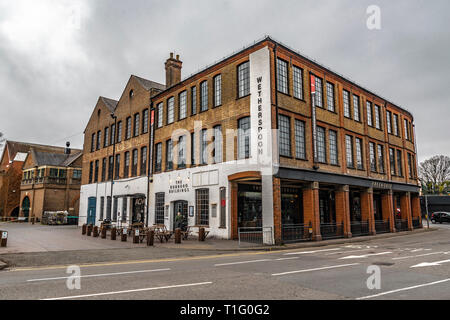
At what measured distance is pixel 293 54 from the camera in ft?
68.7

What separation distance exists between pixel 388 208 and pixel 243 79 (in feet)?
56.7

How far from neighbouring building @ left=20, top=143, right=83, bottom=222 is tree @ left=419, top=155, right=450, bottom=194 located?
67352 mm

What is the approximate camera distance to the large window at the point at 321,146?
21.7 m

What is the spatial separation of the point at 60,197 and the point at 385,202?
44.7m

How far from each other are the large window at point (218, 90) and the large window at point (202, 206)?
6169 mm

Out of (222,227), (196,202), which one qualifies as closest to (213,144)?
(196,202)

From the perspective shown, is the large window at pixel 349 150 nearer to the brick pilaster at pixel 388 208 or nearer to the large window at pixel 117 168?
the brick pilaster at pixel 388 208

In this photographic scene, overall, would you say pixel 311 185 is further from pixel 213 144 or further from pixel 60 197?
pixel 60 197

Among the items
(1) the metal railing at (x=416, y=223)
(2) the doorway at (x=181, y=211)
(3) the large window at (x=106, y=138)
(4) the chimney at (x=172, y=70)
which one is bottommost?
(1) the metal railing at (x=416, y=223)

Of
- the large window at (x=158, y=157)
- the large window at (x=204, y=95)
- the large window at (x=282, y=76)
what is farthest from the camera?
the large window at (x=158, y=157)

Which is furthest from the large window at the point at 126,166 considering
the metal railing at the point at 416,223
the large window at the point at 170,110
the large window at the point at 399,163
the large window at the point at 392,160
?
the metal railing at the point at 416,223

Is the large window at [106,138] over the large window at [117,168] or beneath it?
over

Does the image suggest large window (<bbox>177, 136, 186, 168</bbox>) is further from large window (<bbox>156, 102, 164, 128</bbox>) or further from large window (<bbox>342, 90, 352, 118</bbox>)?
large window (<bbox>342, 90, 352, 118</bbox>)

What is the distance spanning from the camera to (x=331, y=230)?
20906 millimetres
